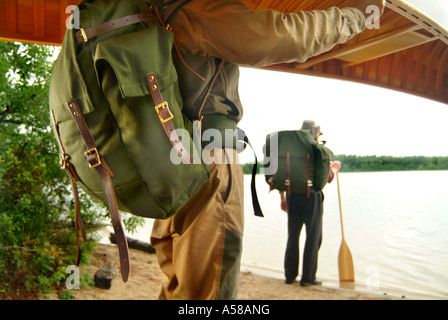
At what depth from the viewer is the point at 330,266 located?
6.55m

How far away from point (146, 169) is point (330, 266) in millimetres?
6321

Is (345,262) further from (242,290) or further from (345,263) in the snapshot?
(242,290)

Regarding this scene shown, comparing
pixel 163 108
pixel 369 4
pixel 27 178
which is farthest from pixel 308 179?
pixel 163 108

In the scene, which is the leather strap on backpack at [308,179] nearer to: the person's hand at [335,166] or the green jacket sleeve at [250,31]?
the person's hand at [335,166]

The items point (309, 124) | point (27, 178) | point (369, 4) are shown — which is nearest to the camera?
point (369, 4)

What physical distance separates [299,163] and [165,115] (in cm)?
356

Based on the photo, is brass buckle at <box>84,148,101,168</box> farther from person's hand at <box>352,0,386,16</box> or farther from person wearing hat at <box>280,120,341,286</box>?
person wearing hat at <box>280,120,341,286</box>

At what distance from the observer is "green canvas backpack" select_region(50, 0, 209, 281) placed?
0.86 meters

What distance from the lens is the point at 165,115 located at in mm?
856

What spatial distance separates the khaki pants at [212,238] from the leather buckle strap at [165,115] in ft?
0.57

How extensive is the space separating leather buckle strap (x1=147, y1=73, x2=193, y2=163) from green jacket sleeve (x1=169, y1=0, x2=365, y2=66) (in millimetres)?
193

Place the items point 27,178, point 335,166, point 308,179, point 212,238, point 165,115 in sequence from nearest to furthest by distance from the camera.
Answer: point 165,115 < point 212,238 < point 27,178 < point 308,179 < point 335,166
